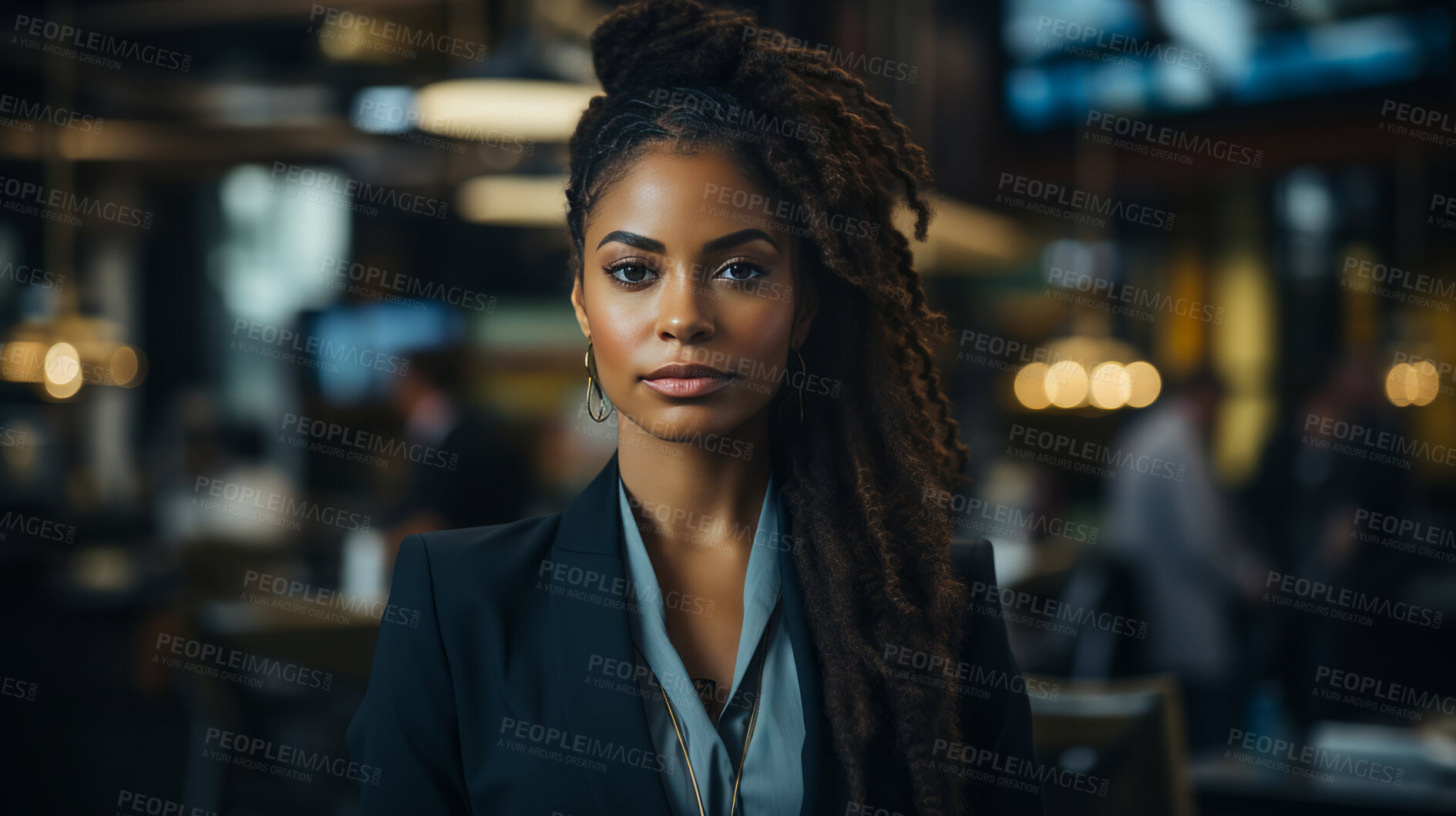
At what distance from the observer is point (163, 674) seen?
5.66 metres

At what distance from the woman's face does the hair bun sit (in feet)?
0.38

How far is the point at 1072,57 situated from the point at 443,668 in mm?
6229

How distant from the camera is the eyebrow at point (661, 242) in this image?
1050 millimetres

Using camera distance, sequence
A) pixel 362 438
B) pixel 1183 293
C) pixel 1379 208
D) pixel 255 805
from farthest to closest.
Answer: pixel 1183 293 < pixel 1379 208 < pixel 362 438 < pixel 255 805

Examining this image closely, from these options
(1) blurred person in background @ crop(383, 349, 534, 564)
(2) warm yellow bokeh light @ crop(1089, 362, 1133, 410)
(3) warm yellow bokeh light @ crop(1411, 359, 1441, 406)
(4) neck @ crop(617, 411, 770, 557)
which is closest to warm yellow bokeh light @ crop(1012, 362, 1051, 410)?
(2) warm yellow bokeh light @ crop(1089, 362, 1133, 410)

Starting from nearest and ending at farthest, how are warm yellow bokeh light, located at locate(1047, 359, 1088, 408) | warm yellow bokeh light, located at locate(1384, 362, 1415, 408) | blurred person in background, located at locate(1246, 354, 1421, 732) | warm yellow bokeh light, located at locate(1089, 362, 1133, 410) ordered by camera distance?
blurred person in background, located at locate(1246, 354, 1421, 732)
warm yellow bokeh light, located at locate(1089, 362, 1133, 410)
warm yellow bokeh light, located at locate(1047, 359, 1088, 408)
warm yellow bokeh light, located at locate(1384, 362, 1415, 408)

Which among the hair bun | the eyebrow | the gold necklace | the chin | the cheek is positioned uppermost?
the hair bun

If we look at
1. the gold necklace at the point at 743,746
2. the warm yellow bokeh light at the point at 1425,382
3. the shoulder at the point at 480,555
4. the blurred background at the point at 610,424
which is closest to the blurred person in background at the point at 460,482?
the blurred background at the point at 610,424

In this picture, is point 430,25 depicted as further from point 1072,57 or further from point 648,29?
point 648,29

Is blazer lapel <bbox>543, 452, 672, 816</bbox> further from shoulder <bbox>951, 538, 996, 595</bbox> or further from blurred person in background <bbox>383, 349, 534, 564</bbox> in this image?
blurred person in background <bbox>383, 349, 534, 564</bbox>

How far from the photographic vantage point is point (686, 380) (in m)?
1.05

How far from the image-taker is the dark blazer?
3.44 feet

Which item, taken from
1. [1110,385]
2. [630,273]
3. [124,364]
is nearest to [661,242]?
[630,273]

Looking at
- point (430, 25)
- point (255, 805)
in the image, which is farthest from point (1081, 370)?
point (255, 805)
